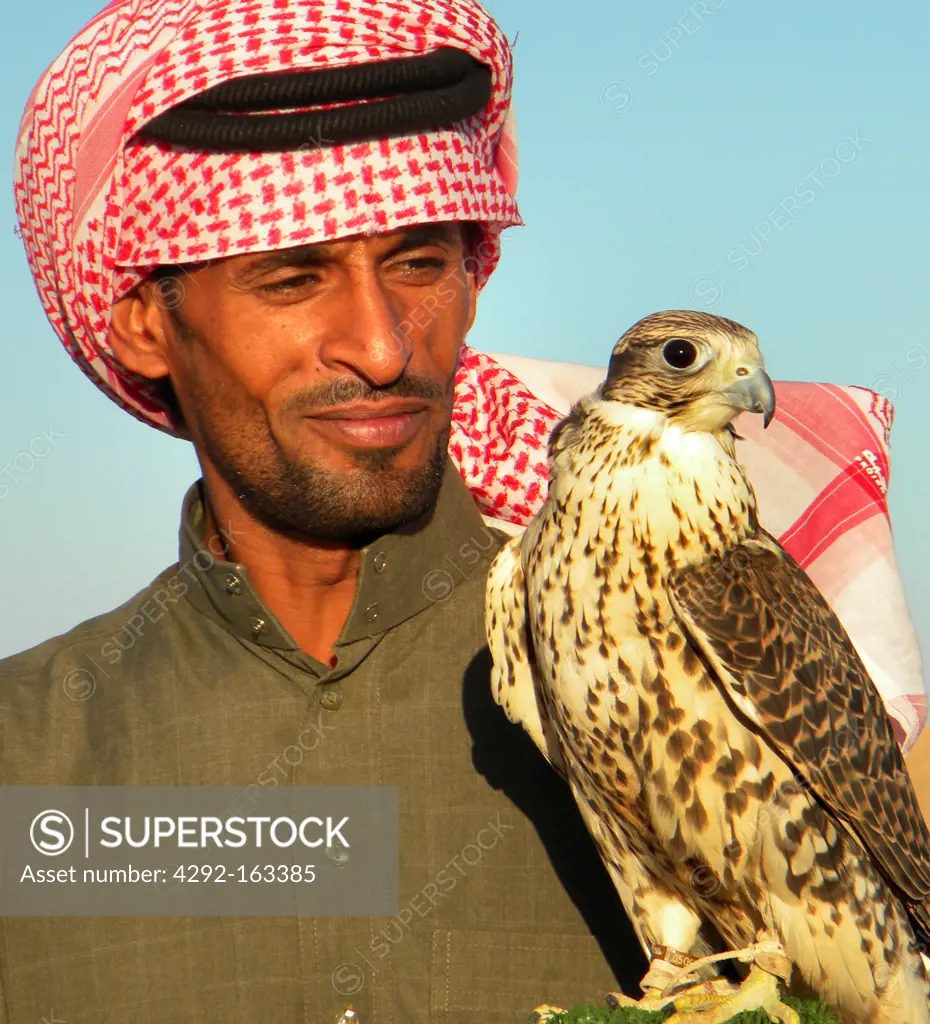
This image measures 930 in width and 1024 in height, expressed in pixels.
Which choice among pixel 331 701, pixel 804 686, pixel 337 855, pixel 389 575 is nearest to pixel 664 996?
pixel 804 686

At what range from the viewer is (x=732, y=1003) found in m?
2.31

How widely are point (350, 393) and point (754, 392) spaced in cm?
87

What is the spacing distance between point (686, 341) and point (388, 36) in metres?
1.02

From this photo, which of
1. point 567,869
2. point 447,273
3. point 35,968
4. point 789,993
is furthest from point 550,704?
point 35,968

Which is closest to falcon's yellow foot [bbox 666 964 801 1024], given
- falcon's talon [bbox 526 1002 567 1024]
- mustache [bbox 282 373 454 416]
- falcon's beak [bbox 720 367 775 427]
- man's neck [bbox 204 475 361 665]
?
falcon's talon [bbox 526 1002 567 1024]

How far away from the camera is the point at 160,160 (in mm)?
3047

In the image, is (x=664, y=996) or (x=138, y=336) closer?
(x=664, y=996)

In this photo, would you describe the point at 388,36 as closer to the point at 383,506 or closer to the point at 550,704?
the point at 383,506

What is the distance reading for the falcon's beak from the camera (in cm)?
244

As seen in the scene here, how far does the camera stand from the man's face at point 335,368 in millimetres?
2924

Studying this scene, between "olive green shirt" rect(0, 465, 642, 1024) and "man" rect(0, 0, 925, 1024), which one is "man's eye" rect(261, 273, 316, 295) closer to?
"man" rect(0, 0, 925, 1024)

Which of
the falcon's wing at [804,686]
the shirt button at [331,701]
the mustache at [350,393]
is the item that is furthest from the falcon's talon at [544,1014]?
the mustache at [350,393]

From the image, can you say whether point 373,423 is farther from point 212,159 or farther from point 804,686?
point 804,686

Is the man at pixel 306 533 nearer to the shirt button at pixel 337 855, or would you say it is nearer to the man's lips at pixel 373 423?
the man's lips at pixel 373 423
